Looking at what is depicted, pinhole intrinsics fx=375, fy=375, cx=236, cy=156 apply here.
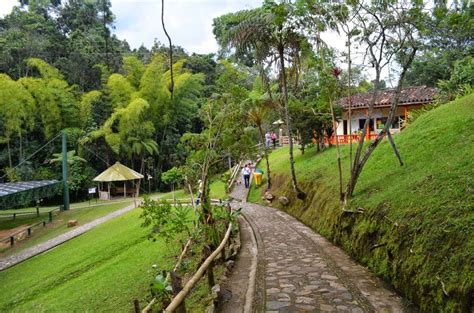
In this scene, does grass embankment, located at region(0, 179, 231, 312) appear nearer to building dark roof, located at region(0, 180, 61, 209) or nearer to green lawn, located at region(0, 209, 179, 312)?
green lawn, located at region(0, 209, 179, 312)

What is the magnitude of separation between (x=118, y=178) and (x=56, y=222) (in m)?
5.17

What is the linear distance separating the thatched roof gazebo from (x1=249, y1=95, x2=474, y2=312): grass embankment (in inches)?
Answer: 594

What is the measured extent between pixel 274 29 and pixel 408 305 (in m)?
8.31

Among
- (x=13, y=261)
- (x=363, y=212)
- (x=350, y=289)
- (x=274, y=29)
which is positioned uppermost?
(x=274, y=29)

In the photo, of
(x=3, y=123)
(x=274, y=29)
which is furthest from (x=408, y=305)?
(x=3, y=123)

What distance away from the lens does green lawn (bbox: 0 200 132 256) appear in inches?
588

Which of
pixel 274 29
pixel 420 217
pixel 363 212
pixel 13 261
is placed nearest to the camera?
pixel 420 217

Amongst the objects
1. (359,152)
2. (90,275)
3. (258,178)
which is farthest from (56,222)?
(359,152)

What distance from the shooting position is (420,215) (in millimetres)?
4945

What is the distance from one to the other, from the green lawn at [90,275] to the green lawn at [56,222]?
2698 millimetres

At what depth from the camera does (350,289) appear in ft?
16.6

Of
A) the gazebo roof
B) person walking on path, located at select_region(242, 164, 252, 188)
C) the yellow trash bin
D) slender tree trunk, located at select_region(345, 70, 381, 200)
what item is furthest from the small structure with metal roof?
the gazebo roof

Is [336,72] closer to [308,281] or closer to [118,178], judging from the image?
[308,281]

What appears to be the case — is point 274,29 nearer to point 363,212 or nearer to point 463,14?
point 463,14
